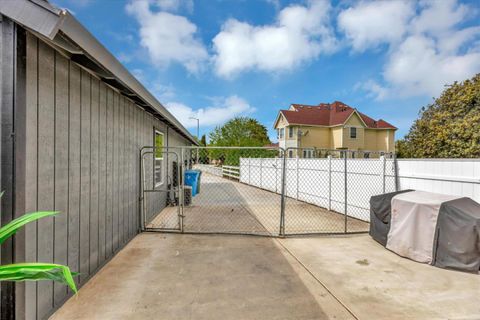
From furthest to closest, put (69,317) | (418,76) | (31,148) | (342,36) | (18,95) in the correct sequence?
1. (418,76)
2. (342,36)
3. (69,317)
4. (31,148)
5. (18,95)

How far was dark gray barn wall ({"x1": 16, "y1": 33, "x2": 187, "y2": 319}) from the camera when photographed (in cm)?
212

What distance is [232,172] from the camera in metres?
18.4

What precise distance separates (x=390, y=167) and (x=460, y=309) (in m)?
3.67

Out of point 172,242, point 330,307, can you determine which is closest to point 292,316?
point 330,307

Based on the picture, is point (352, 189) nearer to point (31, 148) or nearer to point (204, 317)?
point (204, 317)

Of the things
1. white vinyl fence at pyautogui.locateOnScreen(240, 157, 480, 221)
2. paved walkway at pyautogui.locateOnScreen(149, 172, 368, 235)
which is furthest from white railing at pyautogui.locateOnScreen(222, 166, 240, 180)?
paved walkway at pyautogui.locateOnScreen(149, 172, 368, 235)

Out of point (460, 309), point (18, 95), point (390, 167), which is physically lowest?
point (460, 309)

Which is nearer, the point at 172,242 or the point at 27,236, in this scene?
the point at 27,236

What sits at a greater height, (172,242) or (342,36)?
(342,36)

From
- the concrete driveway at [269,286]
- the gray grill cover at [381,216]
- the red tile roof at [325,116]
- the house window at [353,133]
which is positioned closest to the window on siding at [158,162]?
the concrete driveway at [269,286]

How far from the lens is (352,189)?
22.1 feet

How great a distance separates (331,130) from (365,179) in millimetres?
18320

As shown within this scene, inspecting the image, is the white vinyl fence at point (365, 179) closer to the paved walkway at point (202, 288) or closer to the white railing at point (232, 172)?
the paved walkway at point (202, 288)

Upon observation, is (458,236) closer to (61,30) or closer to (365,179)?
(365,179)
